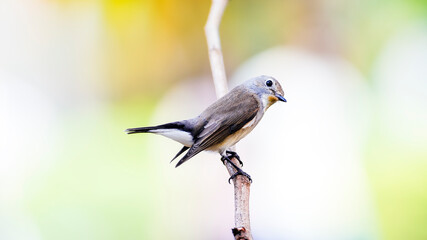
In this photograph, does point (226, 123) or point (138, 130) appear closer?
point (138, 130)

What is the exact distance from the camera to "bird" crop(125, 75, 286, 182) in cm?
119

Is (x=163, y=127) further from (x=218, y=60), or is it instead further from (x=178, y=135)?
(x=218, y=60)

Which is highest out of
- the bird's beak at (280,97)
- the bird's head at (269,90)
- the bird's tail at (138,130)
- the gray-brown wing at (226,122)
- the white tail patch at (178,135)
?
the bird's head at (269,90)

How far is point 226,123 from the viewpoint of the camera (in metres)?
1.23

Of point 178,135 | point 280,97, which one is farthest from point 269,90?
point 178,135

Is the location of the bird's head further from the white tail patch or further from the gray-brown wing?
the white tail patch

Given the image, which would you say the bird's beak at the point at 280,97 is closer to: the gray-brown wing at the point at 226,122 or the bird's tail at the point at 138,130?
the gray-brown wing at the point at 226,122

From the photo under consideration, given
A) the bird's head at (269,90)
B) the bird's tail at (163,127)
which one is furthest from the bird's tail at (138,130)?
the bird's head at (269,90)

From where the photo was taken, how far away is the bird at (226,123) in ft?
3.91

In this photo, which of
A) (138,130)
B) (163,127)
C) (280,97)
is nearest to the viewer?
(138,130)

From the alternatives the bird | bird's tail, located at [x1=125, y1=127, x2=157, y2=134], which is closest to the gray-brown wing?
the bird
